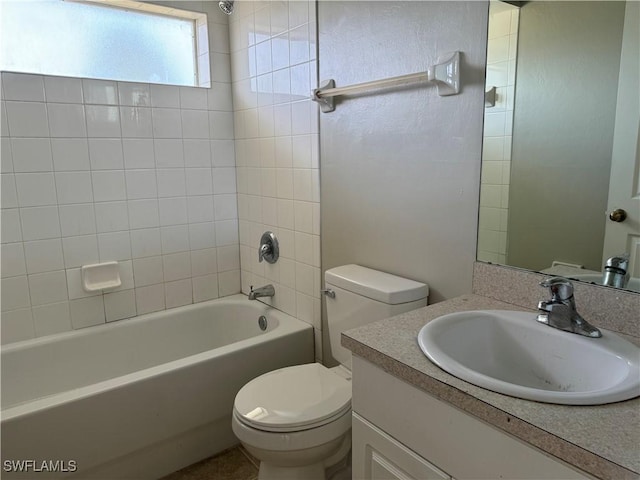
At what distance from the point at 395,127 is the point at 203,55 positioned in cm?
144

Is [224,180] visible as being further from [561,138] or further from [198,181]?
[561,138]

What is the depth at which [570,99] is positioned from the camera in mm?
1142

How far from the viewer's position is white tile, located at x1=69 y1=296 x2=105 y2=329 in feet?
7.29

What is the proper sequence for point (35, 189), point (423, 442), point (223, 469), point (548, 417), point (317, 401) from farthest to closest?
point (35, 189) < point (223, 469) < point (317, 401) < point (423, 442) < point (548, 417)

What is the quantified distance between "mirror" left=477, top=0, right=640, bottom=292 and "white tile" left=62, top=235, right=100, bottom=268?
1.84m

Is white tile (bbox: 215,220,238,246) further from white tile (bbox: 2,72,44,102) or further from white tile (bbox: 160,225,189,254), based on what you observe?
white tile (bbox: 2,72,44,102)

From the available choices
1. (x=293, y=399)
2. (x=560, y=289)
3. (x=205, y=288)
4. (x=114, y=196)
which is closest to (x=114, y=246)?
(x=114, y=196)

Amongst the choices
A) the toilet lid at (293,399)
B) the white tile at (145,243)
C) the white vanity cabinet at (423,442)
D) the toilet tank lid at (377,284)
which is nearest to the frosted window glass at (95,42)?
the white tile at (145,243)

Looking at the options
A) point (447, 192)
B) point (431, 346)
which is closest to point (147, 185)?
point (447, 192)

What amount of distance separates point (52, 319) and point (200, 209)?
0.91 metres

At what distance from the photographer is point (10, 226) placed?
2010 millimetres

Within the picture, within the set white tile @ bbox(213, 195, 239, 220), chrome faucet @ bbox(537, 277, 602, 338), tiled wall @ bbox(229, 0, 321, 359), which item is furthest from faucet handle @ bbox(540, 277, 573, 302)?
white tile @ bbox(213, 195, 239, 220)

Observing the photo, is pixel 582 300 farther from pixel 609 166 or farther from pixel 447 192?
pixel 447 192

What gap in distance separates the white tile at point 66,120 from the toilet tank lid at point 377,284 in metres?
1.40
